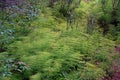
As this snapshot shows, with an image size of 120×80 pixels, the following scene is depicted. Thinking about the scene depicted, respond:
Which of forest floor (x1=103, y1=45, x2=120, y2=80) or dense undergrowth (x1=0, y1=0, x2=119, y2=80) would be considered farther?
forest floor (x1=103, y1=45, x2=120, y2=80)

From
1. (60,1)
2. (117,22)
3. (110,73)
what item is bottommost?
(110,73)

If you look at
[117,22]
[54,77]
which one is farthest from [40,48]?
[117,22]

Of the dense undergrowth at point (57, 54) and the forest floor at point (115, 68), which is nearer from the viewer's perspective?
the dense undergrowth at point (57, 54)

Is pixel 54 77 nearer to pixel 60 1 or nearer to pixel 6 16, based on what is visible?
pixel 6 16

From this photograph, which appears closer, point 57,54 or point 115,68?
point 57,54

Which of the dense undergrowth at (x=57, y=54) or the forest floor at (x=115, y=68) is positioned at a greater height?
the dense undergrowth at (x=57, y=54)

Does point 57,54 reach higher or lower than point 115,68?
higher

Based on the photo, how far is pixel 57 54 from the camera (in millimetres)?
4793

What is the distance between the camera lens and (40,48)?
16.1 feet

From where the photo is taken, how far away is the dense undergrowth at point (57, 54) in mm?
4461

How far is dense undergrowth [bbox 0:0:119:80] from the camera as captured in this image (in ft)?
14.6

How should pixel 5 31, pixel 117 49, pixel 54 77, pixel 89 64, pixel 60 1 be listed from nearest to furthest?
1. pixel 5 31
2. pixel 54 77
3. pixel 89 64
4. pixel 117 49
5. pixel 60 1

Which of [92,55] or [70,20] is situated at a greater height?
[70,20]

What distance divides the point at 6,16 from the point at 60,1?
91.4 inches
